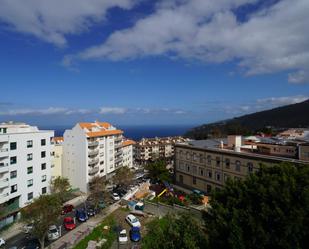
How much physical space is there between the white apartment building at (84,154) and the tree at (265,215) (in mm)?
39909

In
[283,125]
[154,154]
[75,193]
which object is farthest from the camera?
[283,125]

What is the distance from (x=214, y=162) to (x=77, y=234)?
2261 cm

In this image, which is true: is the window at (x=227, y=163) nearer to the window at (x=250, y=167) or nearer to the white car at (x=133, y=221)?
the window at (x=250, y=167)

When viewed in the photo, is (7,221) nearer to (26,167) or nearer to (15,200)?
(15,200)

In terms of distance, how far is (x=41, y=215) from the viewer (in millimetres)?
30312

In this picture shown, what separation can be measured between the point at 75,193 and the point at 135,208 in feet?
58.7

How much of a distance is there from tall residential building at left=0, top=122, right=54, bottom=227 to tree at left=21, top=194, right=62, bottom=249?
591 cm

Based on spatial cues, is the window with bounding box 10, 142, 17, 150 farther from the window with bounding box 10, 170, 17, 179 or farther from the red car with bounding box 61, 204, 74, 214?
the red car with bounding box 61, 204, 74, 214

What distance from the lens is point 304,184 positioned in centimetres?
1959

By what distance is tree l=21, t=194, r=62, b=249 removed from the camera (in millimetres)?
29641

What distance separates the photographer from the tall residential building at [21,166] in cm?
3903

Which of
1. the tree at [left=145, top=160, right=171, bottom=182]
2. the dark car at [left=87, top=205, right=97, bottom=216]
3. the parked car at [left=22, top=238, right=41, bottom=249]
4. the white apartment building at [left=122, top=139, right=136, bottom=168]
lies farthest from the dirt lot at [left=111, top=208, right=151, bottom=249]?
Answer: the white apartment building at [left=122, top=139, right=136, bottom=168]

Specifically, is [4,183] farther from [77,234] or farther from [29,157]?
[77,234]

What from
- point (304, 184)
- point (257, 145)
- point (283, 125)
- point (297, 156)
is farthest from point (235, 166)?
point (283, 125)
